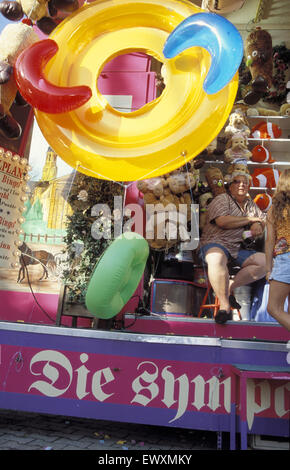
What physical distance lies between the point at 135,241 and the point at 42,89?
1119mm

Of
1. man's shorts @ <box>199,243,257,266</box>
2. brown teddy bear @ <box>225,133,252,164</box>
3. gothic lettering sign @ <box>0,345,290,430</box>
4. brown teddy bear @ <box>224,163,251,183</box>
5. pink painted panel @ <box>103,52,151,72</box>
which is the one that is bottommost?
gothic lettering sign @ <box>0,345,290,430</box>

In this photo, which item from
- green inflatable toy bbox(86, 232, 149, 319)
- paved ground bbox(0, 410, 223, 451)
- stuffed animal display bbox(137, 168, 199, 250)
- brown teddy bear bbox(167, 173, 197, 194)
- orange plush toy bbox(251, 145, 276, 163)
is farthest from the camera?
orange plush toy bbox(251, 145, 276, 163)

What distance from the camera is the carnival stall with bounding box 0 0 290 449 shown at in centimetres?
240

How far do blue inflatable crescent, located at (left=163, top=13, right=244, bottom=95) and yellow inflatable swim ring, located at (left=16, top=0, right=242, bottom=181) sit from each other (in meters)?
0.11

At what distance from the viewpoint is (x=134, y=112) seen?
2834mm

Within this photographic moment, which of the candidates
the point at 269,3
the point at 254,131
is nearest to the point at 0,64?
the point at 254,131

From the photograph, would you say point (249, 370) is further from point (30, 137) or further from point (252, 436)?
point (30, 137)

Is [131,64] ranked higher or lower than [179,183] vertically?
higher

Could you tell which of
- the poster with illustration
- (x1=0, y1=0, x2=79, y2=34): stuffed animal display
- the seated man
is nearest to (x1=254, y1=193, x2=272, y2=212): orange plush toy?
the seated man

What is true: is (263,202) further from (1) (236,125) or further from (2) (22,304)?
(2) (22,304)

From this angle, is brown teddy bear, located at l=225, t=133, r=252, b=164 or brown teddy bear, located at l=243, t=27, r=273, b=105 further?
brown teddy bear, located at l=225, t=133, r=252, b=164

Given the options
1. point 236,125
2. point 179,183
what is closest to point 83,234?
point 179,183

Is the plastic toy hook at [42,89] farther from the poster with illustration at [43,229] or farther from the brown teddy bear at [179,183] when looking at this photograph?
the poster with illustration at [43,229]

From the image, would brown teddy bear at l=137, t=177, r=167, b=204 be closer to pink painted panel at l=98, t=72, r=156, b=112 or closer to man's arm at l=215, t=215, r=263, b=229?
man's arm at l=215, t=215, r=263, b=229
